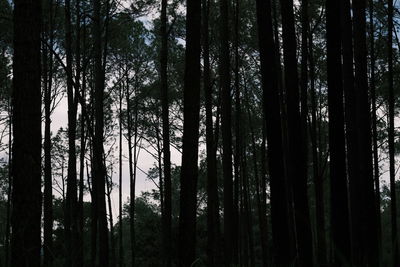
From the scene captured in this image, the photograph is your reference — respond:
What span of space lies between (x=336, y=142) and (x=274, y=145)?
1118 mm

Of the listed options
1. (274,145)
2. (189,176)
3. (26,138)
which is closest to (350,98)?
(274,145)

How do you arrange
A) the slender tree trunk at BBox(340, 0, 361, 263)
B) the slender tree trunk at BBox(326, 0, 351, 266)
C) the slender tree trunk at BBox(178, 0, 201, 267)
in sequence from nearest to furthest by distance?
the slender tree trunk at BBox(178, 0, 201, 267) → the slender tree trunk at BBox(326, 0, 351, 266) → the slender tree trunk at BBox(340, 0, 361, 263)

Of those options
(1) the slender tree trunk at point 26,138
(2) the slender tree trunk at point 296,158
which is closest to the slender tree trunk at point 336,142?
(2) the slender tree trunk at point 296,158

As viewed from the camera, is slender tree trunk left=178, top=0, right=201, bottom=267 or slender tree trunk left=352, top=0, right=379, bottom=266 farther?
slender tree trunk left=352, top=0, right=379, bottom=266

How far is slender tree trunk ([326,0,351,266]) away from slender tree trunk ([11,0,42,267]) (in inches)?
178

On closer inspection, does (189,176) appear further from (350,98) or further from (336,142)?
(350,98)

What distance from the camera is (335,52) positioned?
764 centimetres

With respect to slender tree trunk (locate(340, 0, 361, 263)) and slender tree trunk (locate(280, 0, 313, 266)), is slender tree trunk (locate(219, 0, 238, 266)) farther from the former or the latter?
slender tree trunk (locate(340, 0, 361, 263))

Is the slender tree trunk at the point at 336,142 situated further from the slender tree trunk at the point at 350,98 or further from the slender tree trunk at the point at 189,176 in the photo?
the slender tree trunk at the point at 189,176

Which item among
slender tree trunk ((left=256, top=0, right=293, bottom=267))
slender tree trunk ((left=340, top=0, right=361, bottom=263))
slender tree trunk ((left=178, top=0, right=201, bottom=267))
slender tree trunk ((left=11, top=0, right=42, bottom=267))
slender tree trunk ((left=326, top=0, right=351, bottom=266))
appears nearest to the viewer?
slender tree trunk ((left=11, top=0, right=42, bottom=267))

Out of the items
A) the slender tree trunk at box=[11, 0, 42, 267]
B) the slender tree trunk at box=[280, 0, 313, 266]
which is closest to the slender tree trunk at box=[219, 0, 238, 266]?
the slender tree trunk at box=[280, 0, 313, 266]

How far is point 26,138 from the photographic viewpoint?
3.69 meters

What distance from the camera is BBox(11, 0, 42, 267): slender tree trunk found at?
3561 mm

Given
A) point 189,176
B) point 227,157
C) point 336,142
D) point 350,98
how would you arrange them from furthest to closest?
point 227,157 → point 350,98 → point 336,142 → point 189,176
